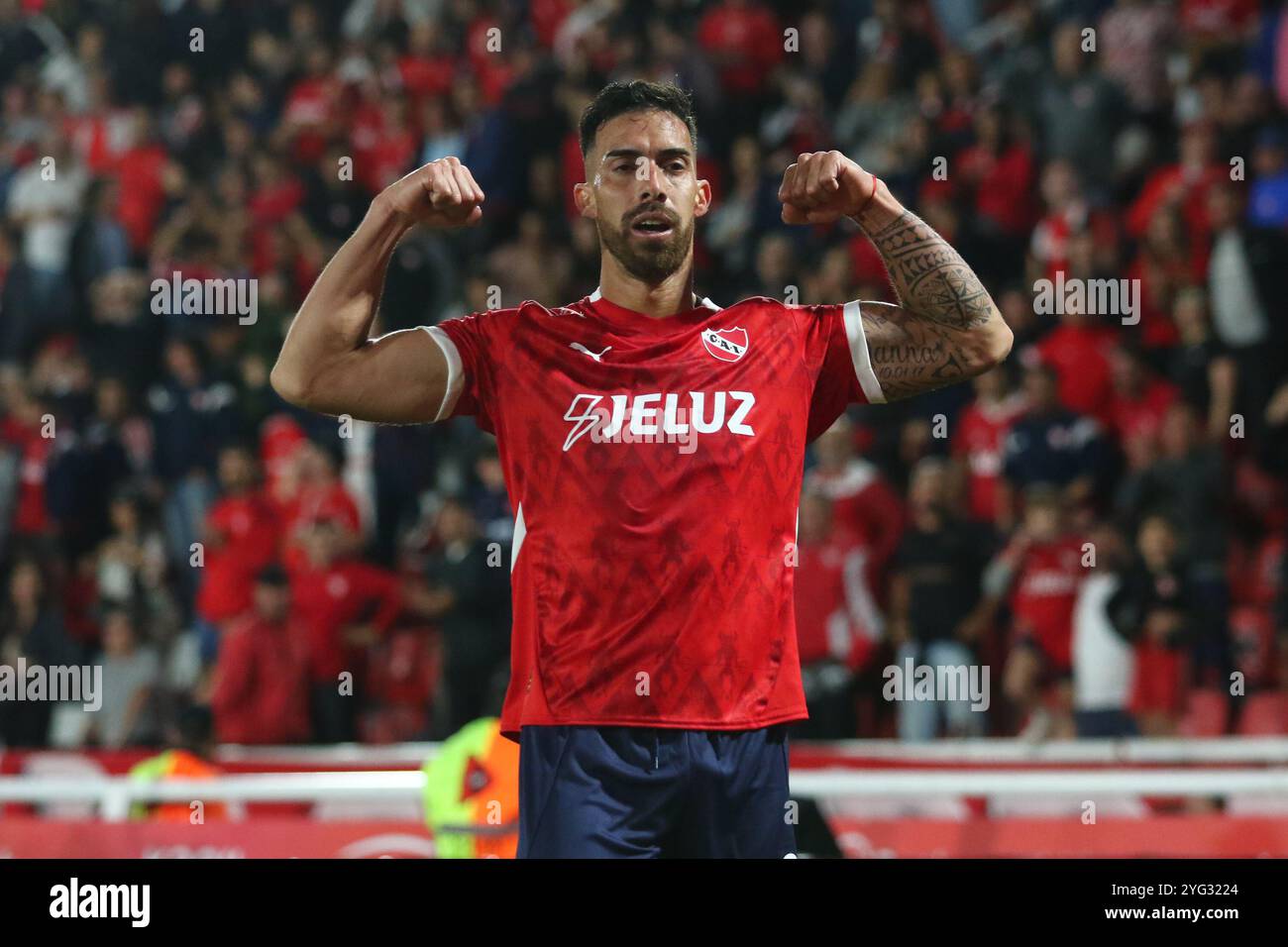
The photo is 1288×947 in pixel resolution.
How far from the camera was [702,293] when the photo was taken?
11.5m

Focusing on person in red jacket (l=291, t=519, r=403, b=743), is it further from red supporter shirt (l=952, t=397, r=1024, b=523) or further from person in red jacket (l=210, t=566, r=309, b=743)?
red supporter shirt (l=952, t=397, r=1024, b=523)

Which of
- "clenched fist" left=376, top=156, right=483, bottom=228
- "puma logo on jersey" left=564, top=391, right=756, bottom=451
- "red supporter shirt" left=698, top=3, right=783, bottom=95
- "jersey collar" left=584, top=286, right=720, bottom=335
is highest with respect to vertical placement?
"red supporter shirt" left=698, top=3, right=783, bottom=95

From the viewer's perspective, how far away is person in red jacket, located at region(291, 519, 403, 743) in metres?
9.96

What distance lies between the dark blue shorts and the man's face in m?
1.15

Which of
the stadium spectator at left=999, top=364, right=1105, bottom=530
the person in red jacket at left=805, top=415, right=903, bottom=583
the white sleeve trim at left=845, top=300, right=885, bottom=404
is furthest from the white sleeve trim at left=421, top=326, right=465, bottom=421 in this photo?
the stadium spectator at left=999, top=364, right=1105, bottom=530

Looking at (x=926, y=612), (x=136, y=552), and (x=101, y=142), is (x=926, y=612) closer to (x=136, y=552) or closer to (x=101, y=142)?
(x=136, y=552)

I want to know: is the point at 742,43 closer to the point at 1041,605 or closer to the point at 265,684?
the point at 1041,605

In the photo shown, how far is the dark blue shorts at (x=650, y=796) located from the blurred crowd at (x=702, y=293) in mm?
5134

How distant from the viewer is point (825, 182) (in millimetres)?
4246

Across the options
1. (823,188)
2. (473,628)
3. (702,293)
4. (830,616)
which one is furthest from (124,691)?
(823,188)
